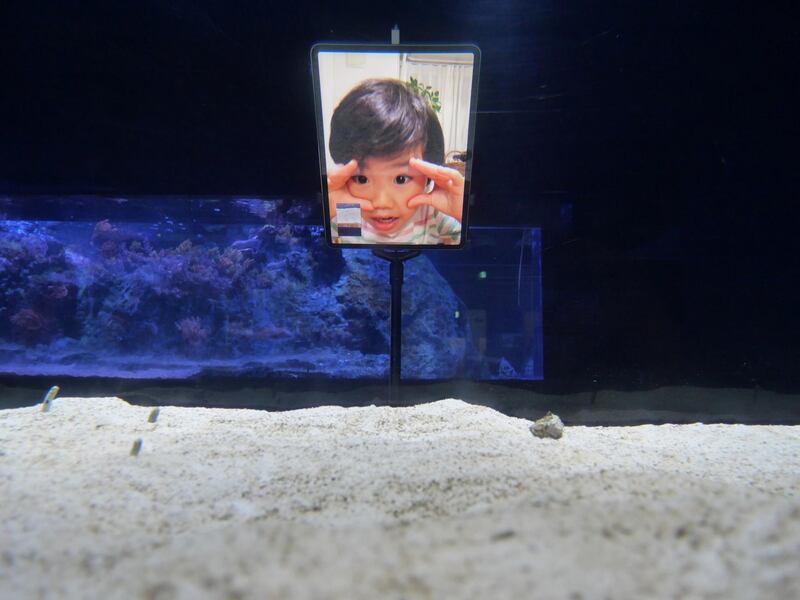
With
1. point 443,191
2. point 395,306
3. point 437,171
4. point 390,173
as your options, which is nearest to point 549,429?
point 395,306

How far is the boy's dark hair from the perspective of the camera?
2.55m

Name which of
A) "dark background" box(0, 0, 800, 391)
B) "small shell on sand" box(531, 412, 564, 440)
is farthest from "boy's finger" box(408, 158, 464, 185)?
"small shell on sand" box(531, 412, 564, 440)

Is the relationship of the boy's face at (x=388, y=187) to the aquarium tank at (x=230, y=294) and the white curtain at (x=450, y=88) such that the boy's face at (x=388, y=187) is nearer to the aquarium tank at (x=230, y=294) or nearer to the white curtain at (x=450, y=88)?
the white curtain at (x=450, y=88)

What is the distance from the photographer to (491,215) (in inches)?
121

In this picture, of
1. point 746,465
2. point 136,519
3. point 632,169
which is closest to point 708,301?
point 632,169

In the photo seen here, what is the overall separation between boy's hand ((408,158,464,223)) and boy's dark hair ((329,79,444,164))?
6 centimetres

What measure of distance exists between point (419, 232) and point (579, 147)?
134 centimetres

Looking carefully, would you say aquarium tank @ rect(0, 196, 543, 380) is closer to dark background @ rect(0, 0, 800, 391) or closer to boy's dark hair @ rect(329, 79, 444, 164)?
dark background @ rect(0, 0, 800, 391)

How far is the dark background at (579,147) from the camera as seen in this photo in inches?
111

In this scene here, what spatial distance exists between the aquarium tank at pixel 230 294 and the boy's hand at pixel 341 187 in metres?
0.47

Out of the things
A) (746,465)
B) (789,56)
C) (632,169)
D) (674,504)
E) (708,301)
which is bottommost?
(746,465)

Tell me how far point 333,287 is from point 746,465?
100 inches

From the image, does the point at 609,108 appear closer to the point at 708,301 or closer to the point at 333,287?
the point at 708,301

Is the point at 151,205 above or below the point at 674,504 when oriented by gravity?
above
